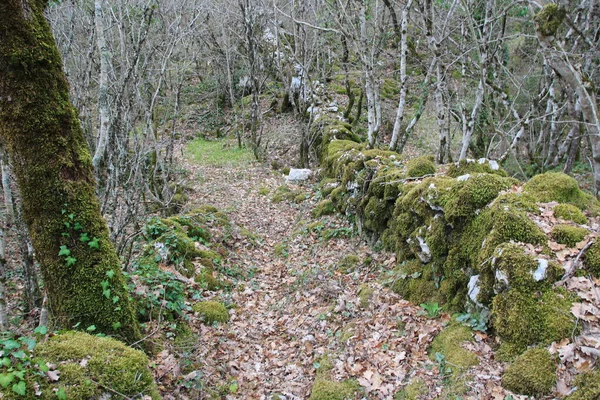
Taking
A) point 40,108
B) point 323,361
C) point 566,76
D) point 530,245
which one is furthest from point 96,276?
point 566,76

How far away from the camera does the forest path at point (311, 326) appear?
13.0 ft

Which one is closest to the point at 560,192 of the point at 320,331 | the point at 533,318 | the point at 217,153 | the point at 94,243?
the point at 533,318

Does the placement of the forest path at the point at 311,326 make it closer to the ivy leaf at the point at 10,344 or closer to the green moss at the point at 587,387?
the green moss at the point at 587,387

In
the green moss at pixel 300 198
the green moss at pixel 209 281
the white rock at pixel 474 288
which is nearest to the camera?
the white rock at pixel 474 288

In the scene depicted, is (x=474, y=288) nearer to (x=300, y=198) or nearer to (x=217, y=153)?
(x=300, y=198)

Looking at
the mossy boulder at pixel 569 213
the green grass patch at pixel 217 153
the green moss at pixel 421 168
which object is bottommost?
the mossy boulder at pixel 569 213

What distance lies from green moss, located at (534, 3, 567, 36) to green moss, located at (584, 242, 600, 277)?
Answer: 11.9ft

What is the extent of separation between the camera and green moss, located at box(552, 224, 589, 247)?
361cm

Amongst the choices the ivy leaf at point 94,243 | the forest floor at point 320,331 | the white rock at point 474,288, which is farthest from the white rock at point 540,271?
the ivy leaf at point 94,243

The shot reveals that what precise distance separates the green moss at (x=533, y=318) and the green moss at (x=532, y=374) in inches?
5.6

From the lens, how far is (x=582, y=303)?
318cm

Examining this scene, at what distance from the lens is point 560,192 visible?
14.3 feet

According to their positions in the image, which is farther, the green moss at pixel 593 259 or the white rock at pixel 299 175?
the white rock at pixel 299 175

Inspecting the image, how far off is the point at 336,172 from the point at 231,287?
4983 millimetres
